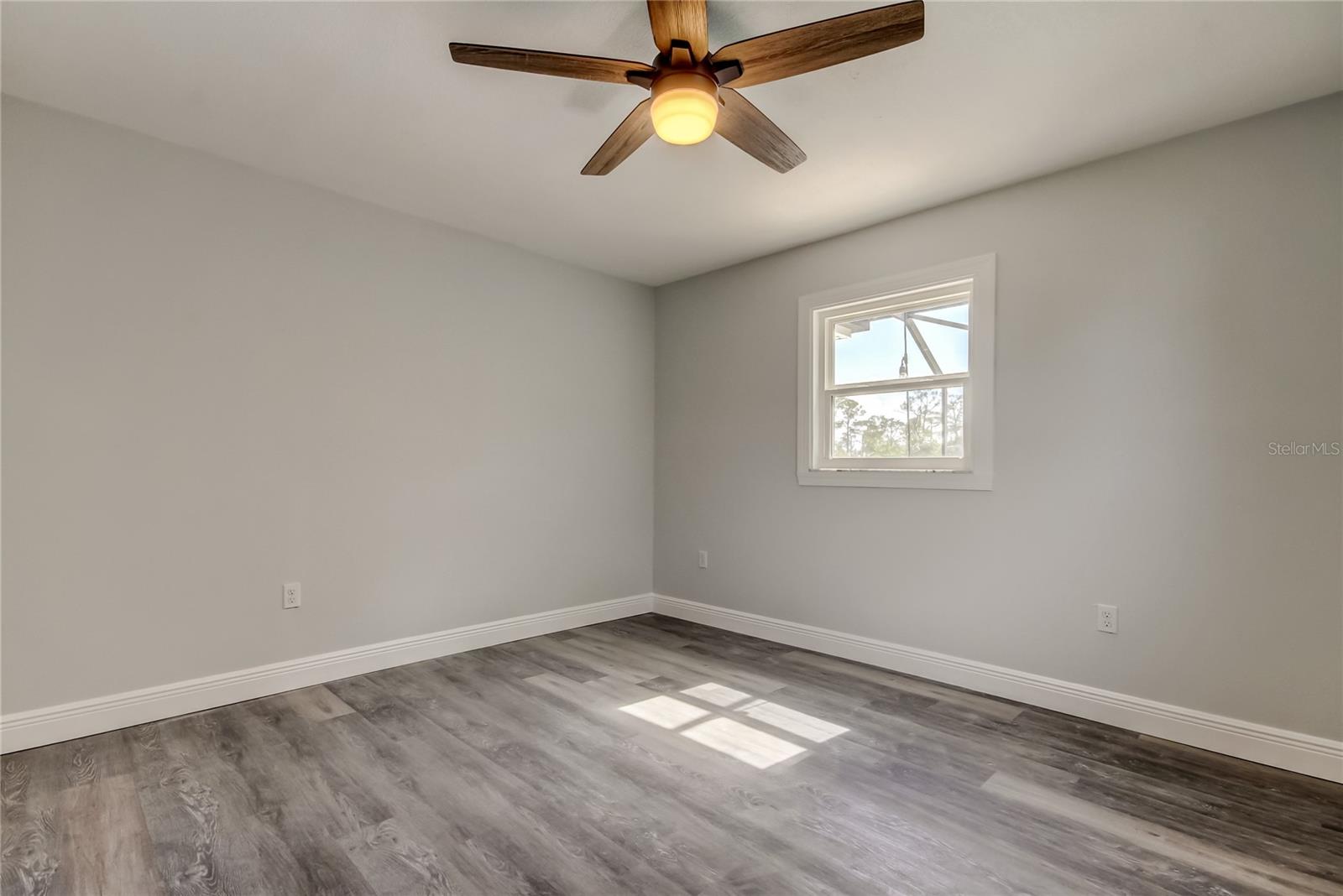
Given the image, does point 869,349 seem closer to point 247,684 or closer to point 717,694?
point 717,694

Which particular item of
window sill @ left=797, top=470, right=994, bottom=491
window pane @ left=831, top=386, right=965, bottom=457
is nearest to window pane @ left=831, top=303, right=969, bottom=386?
window pane @ left=831, top=386, right=965, bottom=457

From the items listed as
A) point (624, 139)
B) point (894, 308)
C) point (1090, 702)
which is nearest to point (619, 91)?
point (624, 139)

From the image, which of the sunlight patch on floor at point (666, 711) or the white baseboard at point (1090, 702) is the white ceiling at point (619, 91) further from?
the sunlight patch on floor at point (666, 711)

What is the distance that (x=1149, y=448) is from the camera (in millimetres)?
2615

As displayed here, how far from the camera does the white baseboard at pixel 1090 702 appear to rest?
7.46ft

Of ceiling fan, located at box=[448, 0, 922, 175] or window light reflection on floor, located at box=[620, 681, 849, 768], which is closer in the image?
ceiling fan, located at box=[448, 0, 922, 175]

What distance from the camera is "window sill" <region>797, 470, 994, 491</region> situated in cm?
312

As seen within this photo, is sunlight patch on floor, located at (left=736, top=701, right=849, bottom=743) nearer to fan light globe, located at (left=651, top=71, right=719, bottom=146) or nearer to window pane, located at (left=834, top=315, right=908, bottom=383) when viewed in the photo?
window pane, located at (left=834, top=315, right=908, bottom=383)

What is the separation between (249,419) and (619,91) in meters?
2.20

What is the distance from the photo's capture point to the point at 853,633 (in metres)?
3.57

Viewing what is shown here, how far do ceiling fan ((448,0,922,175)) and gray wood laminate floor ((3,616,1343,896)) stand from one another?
2064 millimetres

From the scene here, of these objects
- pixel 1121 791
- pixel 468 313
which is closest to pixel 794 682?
pixel 1121 791

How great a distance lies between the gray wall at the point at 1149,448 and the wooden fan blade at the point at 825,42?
1.70 m

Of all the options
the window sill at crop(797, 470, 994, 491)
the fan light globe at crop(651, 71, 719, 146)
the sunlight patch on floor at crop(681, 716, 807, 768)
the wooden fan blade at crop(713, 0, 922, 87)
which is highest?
the wooden fan blade at crop(713, 0, 922, 87)
